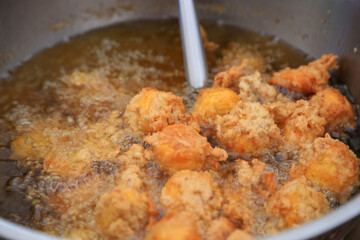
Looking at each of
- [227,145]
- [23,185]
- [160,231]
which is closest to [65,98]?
[23,185]

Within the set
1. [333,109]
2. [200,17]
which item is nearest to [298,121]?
[333,109]

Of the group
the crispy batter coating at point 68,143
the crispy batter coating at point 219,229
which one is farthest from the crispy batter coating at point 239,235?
the crispy batter coating at point 68,143

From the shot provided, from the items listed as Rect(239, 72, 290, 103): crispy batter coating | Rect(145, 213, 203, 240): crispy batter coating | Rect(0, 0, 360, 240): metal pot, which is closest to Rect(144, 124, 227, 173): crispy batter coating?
Rect(145, 213, 203, 240): crispy batter coating

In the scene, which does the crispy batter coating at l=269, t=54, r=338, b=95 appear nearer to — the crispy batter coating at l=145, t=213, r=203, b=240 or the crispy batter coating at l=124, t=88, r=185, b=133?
the crispy batter coating at l=124, t=88, r=185, b=133

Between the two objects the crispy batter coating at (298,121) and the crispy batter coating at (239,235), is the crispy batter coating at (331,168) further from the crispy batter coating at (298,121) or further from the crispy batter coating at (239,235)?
the crispy batter coating at (239,235)

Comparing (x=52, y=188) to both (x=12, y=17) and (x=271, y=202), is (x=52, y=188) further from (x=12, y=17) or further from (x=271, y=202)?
(x=12, y=17)
